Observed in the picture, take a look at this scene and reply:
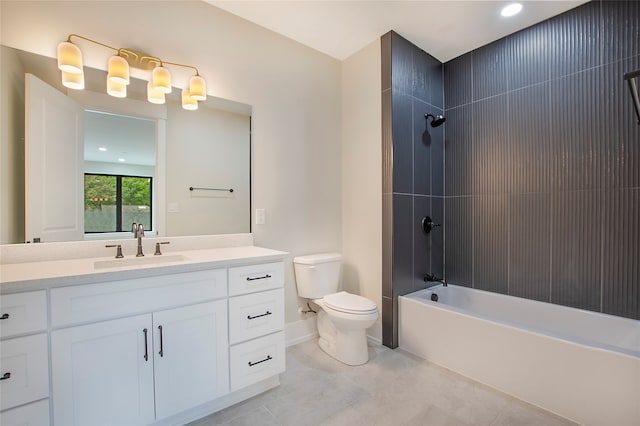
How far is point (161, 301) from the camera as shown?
1355mm

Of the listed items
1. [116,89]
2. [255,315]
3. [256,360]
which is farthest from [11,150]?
[256,360]

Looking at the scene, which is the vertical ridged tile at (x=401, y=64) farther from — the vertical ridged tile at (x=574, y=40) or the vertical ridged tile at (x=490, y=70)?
the vertical ridged tile at (x=574, y=40)

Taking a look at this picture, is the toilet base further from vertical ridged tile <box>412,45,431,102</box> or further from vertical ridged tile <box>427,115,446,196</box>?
vertical ridged tile <box>412,45,431,102</box>

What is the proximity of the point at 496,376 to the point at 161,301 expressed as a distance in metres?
2.05

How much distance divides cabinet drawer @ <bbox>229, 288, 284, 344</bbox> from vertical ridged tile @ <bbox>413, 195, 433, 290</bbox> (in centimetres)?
135

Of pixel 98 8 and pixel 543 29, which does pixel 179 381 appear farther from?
pixel 543 29

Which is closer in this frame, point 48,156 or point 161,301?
point 161,301

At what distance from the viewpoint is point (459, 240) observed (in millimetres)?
2707

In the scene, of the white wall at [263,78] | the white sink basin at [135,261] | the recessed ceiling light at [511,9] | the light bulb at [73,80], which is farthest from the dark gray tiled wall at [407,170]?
the light bulb at [73,80]

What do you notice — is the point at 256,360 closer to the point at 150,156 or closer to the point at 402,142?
the point at 150,156

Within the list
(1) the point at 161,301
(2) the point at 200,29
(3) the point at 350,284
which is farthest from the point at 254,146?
(3) the point at 350,284

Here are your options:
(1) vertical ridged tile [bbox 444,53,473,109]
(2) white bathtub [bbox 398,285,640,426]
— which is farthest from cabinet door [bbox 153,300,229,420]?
(1) vertical ridged tile [bbox 444,53,473,109]

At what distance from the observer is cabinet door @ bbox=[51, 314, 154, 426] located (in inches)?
44.5

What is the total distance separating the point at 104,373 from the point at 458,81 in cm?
339
